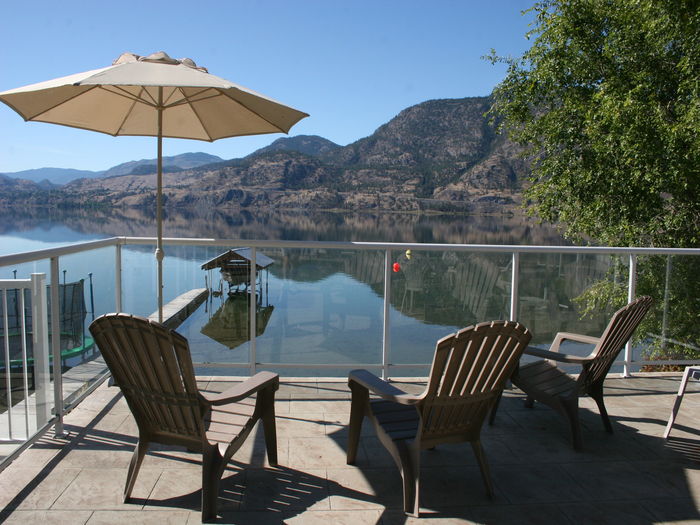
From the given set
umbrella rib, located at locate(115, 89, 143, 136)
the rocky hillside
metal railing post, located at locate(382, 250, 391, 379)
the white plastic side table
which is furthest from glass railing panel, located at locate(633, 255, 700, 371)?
the rocky hillside

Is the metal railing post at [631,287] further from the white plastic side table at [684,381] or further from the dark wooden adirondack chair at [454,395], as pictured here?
the dark wooden adirondack chair at [454,395]

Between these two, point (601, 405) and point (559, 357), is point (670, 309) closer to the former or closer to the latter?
point (601, 405)

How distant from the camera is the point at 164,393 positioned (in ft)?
6.99

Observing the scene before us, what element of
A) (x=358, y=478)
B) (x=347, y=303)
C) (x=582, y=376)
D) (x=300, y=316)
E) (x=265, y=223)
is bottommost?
(x=358, y=478)

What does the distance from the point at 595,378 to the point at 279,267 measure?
2334 millimetres

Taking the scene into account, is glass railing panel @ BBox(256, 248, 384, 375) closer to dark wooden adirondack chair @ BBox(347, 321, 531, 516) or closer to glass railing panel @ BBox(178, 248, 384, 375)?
glass railing panel @ BBox(178, 248, 384, 375)

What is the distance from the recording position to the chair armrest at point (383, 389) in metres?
2.20

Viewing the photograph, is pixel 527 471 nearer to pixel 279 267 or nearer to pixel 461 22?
pixel 279 267

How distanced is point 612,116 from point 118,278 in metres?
8.97

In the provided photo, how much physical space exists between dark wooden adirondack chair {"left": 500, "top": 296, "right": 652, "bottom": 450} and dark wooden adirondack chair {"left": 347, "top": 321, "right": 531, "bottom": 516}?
808 millimetres

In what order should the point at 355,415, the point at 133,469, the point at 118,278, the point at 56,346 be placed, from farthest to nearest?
the point at 118,278, the point at 56,346, the point at 355,415, the point at 133,469

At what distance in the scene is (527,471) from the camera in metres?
2.64

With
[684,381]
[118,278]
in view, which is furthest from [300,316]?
[684,381]

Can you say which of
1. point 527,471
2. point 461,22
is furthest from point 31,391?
point 461,22
